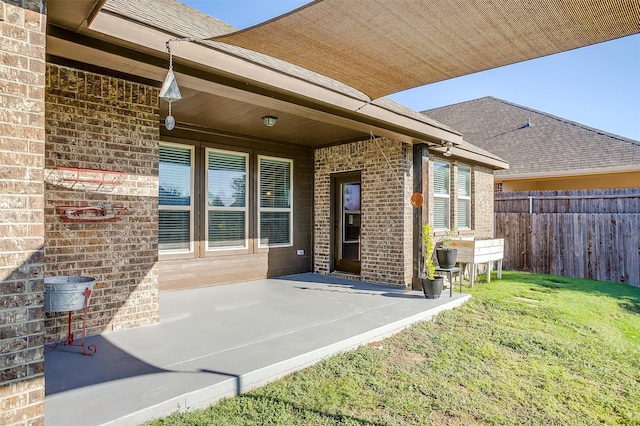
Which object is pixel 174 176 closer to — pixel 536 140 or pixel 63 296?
pixel 63 296

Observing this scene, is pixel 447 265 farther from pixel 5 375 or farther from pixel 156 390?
pixel 5 375

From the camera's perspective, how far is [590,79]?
12859mm

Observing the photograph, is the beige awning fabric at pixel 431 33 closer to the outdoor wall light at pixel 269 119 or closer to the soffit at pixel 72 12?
the soffit at pixel 72 12

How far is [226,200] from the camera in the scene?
7.06 meters

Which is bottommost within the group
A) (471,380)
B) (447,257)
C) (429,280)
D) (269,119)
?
(471,380)

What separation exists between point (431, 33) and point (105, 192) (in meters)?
3.57

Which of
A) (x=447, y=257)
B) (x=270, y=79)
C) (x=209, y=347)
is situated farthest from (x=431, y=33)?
(x=447, y=257)

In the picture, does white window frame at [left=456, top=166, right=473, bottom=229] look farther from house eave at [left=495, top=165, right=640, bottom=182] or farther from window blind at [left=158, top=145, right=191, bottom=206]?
window blind at [left=158, top=145, right=191, bottom=206]

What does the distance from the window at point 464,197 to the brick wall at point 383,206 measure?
242 cm

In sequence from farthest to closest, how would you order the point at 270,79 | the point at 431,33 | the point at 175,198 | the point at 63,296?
1. the point at 175,198
2. the point at 270,79
3. the point at 63,296
4. the point at 431,33

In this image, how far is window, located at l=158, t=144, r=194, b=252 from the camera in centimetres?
624

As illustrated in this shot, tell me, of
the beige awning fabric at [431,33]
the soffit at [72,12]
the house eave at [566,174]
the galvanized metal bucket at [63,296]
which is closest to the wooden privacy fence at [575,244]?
the house eave at [566,174]

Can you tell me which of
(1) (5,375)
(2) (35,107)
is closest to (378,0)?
(2) (35,107)

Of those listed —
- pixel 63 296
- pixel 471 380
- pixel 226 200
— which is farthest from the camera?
pixel 226 200
